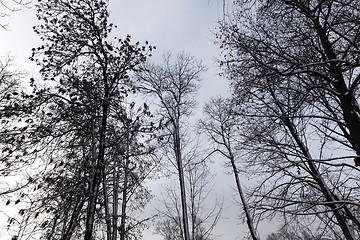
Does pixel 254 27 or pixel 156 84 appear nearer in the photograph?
pixel 254 27

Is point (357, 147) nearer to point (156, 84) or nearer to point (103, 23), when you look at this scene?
point (103, 23)

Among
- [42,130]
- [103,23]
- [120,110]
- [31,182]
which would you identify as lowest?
[31,182]

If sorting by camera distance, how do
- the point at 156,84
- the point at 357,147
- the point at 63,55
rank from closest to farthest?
the point at 357,147 < the point at 63,55 < the point at 156,84

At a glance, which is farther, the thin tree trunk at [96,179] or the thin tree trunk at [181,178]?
the thin tree trunk at [181,178]

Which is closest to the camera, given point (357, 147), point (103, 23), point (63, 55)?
point (357, 147)

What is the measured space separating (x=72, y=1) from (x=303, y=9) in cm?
645

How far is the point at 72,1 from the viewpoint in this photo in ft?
23.5

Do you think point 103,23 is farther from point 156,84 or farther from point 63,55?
point 156,84

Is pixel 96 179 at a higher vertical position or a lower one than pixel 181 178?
lower

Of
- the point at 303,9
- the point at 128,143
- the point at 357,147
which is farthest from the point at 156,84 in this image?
the point at 357,147

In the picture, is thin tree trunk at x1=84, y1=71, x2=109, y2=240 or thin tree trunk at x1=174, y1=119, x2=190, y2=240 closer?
A: thin tree trunk at x1=84, y1=71, x2=109, y2=240

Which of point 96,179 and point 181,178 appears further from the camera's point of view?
point 181,178

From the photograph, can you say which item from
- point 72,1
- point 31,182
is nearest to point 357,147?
point 31,182

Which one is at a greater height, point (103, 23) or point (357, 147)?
point (103, 23)
